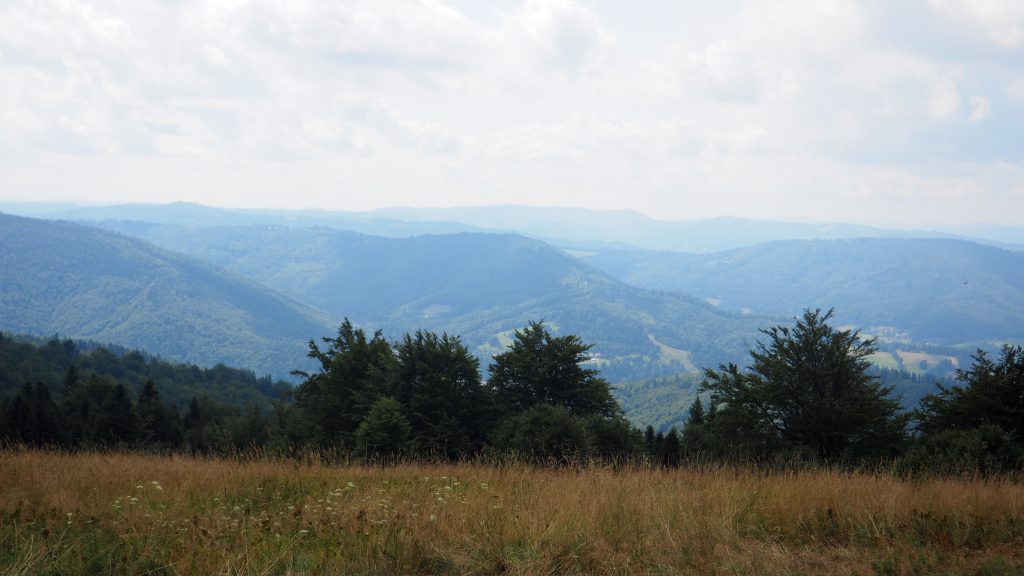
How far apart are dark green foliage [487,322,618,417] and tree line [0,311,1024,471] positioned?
0.20 feet

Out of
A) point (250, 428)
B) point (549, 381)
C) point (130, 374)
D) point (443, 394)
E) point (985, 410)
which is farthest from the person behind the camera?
point (130, 374)

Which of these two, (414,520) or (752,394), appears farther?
(752,394)

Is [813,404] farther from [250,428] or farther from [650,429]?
[250,428]

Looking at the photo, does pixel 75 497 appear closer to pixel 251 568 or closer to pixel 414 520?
pixel 251 568

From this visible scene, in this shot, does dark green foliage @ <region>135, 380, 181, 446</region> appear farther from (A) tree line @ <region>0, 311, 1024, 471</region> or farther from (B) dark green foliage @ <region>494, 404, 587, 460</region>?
(B) dark green foliage @ <region>494, 404, 587, 460</region>

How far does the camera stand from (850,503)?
6.62 metres

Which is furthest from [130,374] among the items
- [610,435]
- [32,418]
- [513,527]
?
[513,527]

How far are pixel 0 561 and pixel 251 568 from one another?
7.05 feet

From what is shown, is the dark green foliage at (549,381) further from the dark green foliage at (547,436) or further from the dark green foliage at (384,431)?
the dark green foliage at (547,436)

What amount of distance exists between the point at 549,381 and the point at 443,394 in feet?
18.2

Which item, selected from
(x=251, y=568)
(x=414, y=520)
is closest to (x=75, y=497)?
(x=251, y=568)

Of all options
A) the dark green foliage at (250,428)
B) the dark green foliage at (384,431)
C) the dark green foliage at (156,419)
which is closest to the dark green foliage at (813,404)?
the dark green foliage at (384,431)

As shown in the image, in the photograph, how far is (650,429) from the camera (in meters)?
34.9

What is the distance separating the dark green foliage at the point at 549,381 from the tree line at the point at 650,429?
6cm
